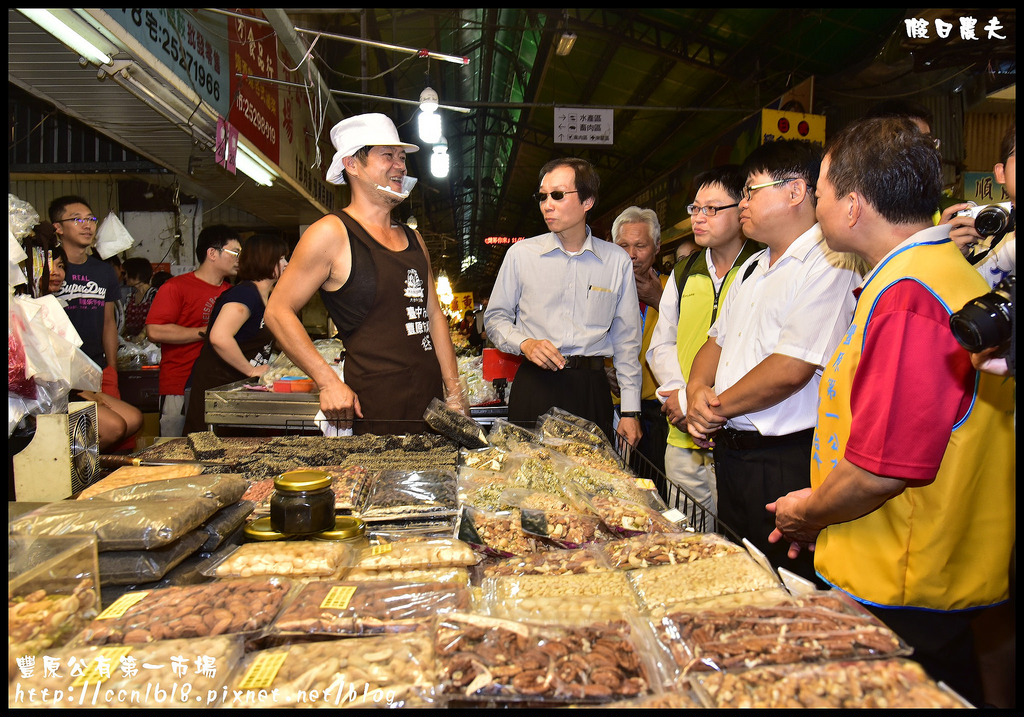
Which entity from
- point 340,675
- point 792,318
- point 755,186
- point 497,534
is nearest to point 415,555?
point 497,534

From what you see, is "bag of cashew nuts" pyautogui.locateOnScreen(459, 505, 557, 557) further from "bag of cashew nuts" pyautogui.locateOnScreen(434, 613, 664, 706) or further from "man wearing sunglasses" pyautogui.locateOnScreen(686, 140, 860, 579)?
"man wearing sunglasses" pyautogui.locateOnScreen(686, 140, 860, 579)

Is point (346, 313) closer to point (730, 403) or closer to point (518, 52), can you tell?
point (730, 403)

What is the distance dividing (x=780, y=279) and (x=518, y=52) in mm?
8461

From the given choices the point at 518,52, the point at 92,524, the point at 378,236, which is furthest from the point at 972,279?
the point at 518,52

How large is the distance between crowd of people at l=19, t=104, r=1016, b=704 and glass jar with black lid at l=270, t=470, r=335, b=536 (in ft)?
2.93

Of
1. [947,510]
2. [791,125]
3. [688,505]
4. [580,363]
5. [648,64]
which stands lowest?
[688,505]

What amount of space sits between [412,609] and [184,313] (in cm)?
398

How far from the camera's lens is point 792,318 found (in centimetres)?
201

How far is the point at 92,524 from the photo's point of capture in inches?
45.8

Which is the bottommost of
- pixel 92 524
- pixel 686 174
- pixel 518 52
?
pixel 92 524

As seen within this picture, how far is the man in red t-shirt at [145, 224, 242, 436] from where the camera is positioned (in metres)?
4.27

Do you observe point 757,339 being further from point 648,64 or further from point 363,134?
point 648,64

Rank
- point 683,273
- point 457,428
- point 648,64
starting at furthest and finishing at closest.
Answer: point 648,64, point 683,273, point 457,428

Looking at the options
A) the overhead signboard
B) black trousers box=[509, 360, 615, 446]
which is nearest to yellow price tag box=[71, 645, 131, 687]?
black trousers box=[509, 360, 615, 446]
